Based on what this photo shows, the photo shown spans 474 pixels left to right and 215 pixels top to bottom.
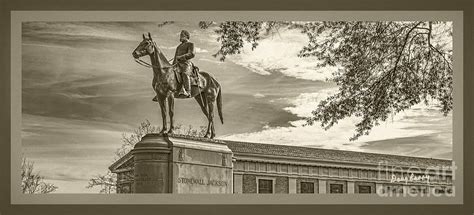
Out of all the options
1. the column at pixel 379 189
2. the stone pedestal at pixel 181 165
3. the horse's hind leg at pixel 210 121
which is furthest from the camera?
the column at pixel 379 189

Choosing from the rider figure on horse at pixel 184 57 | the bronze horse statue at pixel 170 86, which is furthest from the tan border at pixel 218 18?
the bronze horse statue at pixel 170 86

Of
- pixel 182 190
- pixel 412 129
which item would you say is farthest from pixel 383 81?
pixel 182 190

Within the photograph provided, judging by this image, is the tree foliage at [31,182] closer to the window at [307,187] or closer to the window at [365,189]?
the window at [307,187]

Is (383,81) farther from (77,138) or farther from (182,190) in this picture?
(77,138)

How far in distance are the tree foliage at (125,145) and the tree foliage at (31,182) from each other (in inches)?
14.7

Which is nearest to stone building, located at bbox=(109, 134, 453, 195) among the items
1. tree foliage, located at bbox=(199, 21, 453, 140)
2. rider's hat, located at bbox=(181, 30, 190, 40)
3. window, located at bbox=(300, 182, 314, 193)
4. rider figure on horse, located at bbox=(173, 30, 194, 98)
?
window, located at bbox=(300, 182, 314, 193)

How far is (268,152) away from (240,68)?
32.0 inches

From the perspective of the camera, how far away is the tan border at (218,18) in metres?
8.35

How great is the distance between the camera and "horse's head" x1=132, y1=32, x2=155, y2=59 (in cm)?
837

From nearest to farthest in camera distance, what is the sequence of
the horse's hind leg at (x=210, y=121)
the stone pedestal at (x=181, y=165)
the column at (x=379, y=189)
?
the stone pedestal at (x=181, y=165) < the horse's hind leg at (x=210, y=121) < the column at (x=379, y=189)

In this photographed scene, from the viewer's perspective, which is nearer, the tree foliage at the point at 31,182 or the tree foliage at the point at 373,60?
the tree foliage at the point at 31,182

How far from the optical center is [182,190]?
27.3ft
